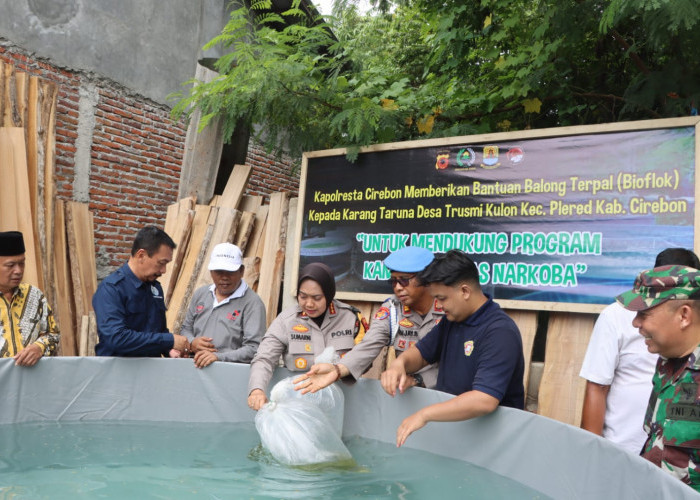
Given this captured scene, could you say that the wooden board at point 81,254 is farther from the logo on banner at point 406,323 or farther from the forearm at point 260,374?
the logo on banner at point 406,323

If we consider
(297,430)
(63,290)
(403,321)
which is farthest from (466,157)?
(63,290)

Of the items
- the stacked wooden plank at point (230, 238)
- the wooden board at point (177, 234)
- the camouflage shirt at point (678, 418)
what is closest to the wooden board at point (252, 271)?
the stacked wooden plank at point (230, 238)

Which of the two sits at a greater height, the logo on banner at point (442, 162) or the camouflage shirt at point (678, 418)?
the logo on banner at point (442, 162)

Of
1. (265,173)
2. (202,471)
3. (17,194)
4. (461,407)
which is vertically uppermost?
(265,173)

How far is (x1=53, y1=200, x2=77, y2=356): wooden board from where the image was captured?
17.5 feet

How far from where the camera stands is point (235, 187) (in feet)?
18.3

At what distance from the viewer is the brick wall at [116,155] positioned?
6.45 metres

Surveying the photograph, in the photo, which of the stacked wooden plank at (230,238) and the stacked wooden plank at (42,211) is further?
the stacked wooden plank at (230,238)

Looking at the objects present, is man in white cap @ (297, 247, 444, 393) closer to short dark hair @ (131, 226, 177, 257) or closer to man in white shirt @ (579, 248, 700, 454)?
man in white shirt @ (579, 248, 700, 454)

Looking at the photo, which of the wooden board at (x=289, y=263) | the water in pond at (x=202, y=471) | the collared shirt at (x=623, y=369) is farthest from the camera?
the wooden board at (x=289, y=263)

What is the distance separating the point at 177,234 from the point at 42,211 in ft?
3.60

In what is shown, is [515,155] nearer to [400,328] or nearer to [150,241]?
[400,328]

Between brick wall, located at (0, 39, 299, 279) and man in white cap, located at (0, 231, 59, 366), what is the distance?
3.45m

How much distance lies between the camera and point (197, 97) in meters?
5.20
